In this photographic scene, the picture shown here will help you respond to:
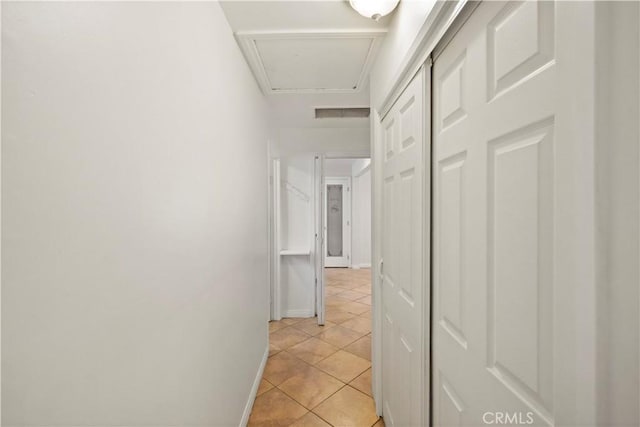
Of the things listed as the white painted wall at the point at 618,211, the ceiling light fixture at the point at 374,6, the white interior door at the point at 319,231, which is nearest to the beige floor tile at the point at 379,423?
the white interior door at the point at 319,231

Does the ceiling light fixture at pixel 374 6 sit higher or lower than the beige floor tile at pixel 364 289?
higher

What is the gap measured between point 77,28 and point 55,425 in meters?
0.75

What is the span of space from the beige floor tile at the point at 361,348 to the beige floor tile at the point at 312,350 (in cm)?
15

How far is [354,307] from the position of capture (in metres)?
3.85

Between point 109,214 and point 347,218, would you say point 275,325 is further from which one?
point 347,218

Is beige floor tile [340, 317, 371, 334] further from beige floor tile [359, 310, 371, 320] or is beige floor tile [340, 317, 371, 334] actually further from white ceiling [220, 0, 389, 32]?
white ceiling [220, 0, 389, 32]

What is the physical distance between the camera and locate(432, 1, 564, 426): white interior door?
56 centimetres

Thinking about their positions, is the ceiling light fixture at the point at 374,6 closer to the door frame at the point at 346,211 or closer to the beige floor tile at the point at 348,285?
the beige floor tile at the point at 348,285

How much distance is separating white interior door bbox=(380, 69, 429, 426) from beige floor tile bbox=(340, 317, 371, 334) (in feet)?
4.45

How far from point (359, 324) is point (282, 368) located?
1.22 meters

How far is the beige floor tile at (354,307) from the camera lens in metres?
3.69

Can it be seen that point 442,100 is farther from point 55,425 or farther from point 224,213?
point 55,425

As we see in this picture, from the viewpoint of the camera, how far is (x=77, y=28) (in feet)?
1.72

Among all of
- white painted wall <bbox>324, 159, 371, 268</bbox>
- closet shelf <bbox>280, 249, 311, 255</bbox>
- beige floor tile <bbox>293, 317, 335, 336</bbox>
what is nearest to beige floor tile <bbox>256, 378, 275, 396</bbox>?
beige floor tile <bbox>293, 317, 335, 336</bbox>
